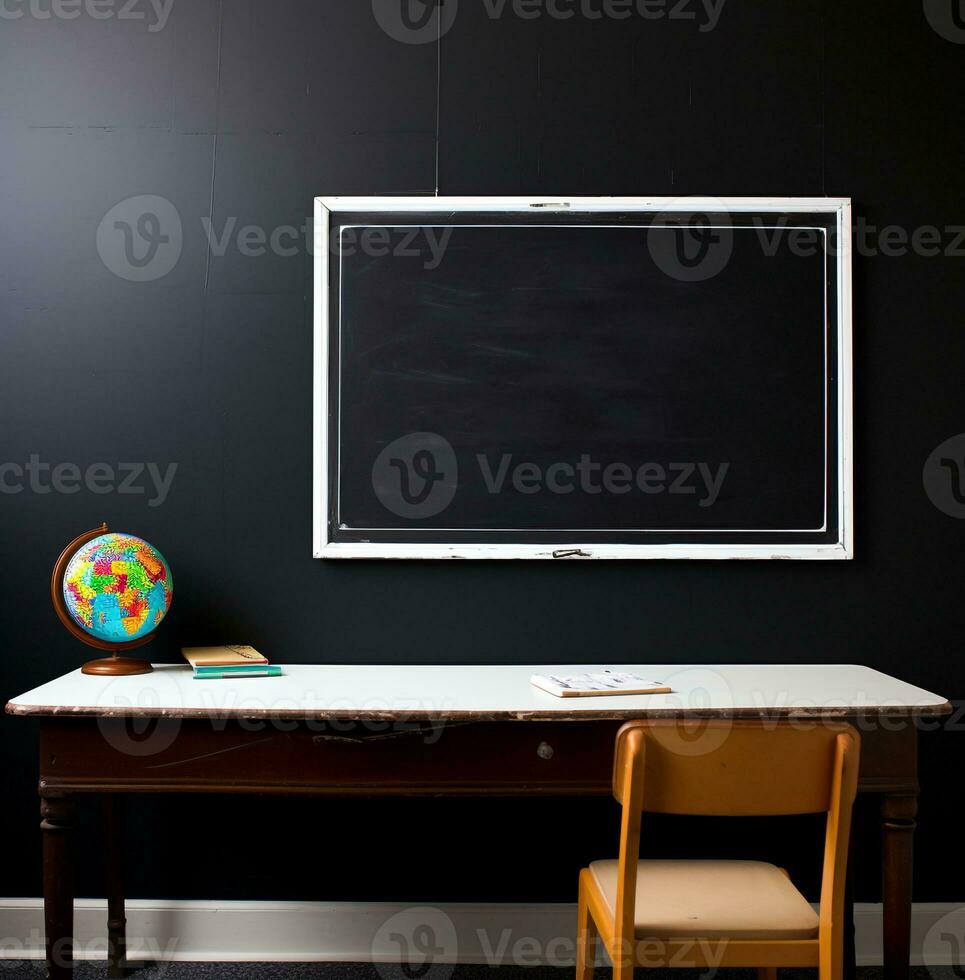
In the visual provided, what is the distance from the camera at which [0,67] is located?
2.61m

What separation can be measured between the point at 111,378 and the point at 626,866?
74.4 inches

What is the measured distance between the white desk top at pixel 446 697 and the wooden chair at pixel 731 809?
15.0 inches

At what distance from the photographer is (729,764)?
1.55m

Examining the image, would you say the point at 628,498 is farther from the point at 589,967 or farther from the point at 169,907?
the point at 169,907

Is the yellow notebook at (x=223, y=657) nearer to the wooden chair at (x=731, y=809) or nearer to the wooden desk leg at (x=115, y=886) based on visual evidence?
the wooden desk leg at (x=115, y=886)

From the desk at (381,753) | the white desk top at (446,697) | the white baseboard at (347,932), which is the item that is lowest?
the white baseboard at (347,932)

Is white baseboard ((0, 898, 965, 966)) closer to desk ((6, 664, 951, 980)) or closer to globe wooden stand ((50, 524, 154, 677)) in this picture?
desk ((6, 664, 951, 980))

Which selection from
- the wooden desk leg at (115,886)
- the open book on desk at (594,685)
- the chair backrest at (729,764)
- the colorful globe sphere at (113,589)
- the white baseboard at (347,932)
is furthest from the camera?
the white baseboard at (347,932)

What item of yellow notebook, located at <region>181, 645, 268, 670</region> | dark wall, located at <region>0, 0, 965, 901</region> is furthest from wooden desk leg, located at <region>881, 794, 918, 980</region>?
yellow notebook, located at <region>181, 645, 268, 670</region>

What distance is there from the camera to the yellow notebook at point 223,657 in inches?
88.5

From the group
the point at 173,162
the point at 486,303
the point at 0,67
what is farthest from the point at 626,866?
the point at 0,67

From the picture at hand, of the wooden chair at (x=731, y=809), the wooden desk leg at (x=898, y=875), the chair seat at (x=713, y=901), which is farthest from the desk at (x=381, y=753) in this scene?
the wooden chair at (x=731, y=809)

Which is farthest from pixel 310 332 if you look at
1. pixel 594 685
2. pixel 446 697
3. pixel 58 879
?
pixel 58 879

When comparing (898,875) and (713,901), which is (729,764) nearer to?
(713,901)
